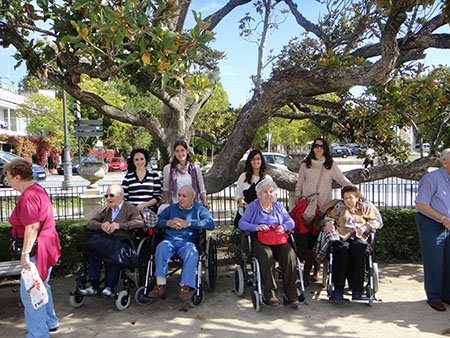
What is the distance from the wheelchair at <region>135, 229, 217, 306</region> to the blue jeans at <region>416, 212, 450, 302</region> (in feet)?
8.35

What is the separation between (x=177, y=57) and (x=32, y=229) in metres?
2.16

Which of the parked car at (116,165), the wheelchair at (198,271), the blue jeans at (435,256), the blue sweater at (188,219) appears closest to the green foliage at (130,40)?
the blue sweater at (188,219)

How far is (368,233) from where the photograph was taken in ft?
15.7

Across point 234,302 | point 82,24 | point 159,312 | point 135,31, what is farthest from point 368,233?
point 82,24

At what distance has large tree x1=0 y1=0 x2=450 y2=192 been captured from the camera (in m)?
3.95

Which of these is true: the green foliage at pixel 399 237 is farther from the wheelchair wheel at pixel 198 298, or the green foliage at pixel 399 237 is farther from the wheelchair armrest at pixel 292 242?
the wheelchair wheel at pixel 198 298

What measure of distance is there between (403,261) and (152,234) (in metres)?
4.10

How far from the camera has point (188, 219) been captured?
Answer: 4945mm

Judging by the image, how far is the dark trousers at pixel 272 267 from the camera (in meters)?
4.46

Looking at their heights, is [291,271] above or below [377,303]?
above

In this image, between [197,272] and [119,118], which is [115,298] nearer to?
[197,272]

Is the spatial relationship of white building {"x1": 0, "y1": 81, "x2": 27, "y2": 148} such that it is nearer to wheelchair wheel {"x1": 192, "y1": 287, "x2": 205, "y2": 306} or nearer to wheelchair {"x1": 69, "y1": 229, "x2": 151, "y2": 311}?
wheelchair {"x1": 69, "y1": 229, "x2": 151, "y2": 311}

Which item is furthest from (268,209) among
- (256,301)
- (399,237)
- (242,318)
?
(399,237)

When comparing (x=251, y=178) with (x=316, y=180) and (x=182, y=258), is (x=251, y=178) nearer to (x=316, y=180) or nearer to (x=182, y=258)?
(x=316, y=180)
